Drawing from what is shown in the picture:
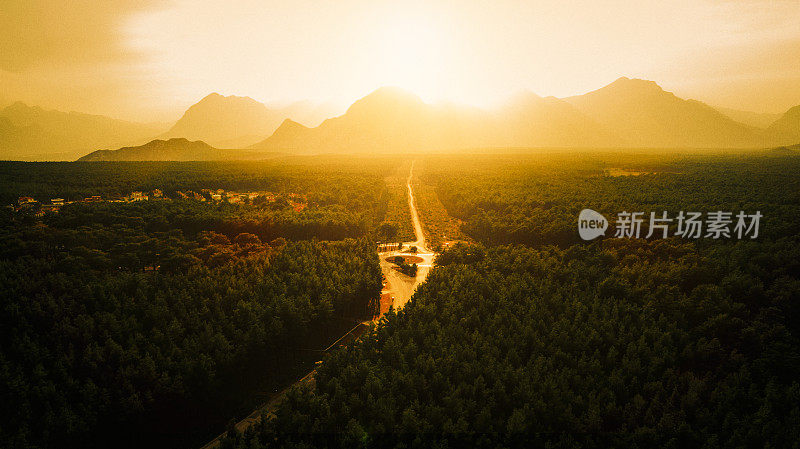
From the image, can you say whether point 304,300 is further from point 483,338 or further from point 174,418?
point 483,338

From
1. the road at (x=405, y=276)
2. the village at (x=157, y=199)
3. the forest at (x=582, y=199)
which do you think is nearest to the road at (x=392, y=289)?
the road at (x=405, y=276)

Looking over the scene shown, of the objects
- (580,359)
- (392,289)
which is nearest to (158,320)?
(392,289)

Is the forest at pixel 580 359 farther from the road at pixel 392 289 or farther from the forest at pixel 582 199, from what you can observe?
the forest at pixel 582 199

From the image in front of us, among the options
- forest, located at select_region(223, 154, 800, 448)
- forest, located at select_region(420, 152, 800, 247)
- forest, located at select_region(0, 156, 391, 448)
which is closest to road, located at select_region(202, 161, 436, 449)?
forest, located at select_region(0, 156, 391, 448)

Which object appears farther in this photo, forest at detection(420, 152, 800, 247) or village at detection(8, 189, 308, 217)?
village at detection(8, 189, 308, 217)

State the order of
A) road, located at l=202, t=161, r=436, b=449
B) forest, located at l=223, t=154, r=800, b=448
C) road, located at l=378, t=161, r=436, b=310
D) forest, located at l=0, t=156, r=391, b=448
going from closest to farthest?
forest, located at l=223, t=154, r=800, b=448 < forest, located at l=0, t=156, r=391, b=448 < road, located at l=202, t=161, r=436, b=449 < road, located at l=378, t=161, r=436, b=310

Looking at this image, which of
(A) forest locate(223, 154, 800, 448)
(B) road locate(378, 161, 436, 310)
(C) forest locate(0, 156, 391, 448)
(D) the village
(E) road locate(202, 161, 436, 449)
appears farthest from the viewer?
(D) the village

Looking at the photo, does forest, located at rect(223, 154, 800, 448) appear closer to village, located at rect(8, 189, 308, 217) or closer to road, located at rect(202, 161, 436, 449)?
road, located at rect(202, 161, 436, 449)

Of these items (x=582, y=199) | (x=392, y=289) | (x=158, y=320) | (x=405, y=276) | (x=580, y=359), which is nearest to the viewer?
(x=580, y=359)

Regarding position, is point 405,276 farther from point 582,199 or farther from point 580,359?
point 582,199
